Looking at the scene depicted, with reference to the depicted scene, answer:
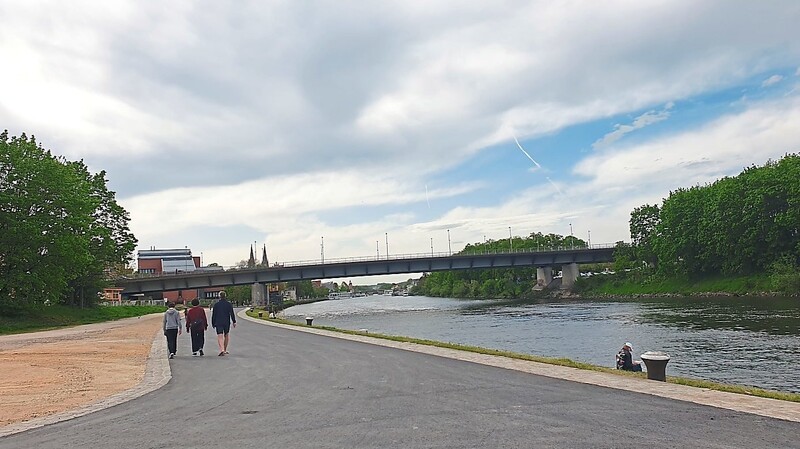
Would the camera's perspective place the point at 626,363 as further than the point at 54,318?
No

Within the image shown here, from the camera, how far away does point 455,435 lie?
26.7 feet

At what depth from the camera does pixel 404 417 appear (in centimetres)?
936

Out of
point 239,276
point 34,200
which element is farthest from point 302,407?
point 239,276

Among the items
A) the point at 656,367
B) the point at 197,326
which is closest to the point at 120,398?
the point at 197,326

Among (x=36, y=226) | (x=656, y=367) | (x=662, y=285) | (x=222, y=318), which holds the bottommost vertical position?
(x=662, y=285)

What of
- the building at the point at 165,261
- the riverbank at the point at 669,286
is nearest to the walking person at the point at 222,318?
the riverbank at the point at 669,286

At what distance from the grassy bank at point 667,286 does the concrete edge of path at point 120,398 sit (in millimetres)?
67590

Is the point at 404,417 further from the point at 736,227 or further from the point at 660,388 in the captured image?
the point at 736,227

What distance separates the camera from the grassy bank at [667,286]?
7219 centimetres

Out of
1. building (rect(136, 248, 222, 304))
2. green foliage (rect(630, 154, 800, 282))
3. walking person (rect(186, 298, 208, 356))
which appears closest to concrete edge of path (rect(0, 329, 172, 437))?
walking person (rect(186, 298, 208, 356))

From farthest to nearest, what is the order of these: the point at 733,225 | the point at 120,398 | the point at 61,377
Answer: the point at 733,225 → the point at 61,377 → the point at 120,398

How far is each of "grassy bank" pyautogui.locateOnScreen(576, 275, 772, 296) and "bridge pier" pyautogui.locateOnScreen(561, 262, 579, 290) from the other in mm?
975

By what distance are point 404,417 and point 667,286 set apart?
87769mm

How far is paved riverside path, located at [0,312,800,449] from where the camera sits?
312 inches
